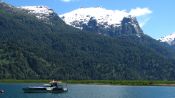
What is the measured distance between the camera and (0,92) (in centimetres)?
18388

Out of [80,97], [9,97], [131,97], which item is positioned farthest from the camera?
[131,97]

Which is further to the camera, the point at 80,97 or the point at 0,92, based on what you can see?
the point at 0,92

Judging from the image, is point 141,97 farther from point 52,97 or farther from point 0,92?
point 0,92

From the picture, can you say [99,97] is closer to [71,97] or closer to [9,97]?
[71,97]

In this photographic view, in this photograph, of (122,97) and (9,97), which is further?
(122,97)

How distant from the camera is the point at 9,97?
15288cm

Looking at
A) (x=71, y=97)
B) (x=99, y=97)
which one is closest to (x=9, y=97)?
(x=71, y=97)

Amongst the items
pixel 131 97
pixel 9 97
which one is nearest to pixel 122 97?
pixel 131 97

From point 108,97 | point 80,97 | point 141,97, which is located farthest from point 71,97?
point 141,97

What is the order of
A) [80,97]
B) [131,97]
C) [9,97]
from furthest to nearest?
1. [131,97]
2. [80,97]
3. [9,97]

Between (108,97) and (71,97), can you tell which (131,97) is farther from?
(71,97)

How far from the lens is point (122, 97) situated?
17325 centimetres

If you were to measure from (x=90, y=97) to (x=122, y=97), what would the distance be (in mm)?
13626

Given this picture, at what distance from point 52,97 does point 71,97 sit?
11241 millimetres
